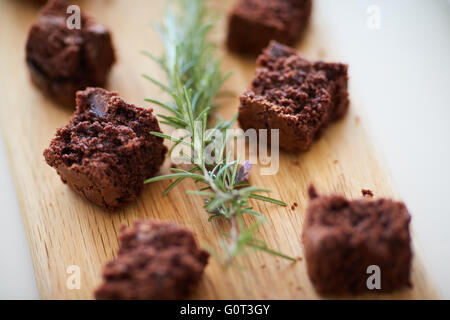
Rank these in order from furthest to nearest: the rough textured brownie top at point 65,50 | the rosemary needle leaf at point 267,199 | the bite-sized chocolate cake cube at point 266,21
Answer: the bite-sized chocolate cake cube at point 266,21, the rough textured brownie top at point 65,50, the rosemary needle leaf at point 267,199

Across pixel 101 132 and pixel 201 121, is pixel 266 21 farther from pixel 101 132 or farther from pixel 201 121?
pixel 101 132

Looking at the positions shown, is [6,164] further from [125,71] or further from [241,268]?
[241,268]

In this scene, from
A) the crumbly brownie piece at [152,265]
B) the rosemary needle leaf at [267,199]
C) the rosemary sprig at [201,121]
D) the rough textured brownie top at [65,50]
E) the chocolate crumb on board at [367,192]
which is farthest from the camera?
the rough textured brownie top at [65,50]

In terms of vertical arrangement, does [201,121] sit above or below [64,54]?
below

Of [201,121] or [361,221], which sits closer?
[361,221]

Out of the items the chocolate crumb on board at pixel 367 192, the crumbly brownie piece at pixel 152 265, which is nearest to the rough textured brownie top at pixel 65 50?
the crumbly brownie piece at pixel 152 265

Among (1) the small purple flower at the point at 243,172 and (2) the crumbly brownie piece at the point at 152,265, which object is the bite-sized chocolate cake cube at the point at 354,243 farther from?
(2) the crumbly brownie piece at the point at 152,265

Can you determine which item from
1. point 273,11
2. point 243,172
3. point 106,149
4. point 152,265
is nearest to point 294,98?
point 243,172
